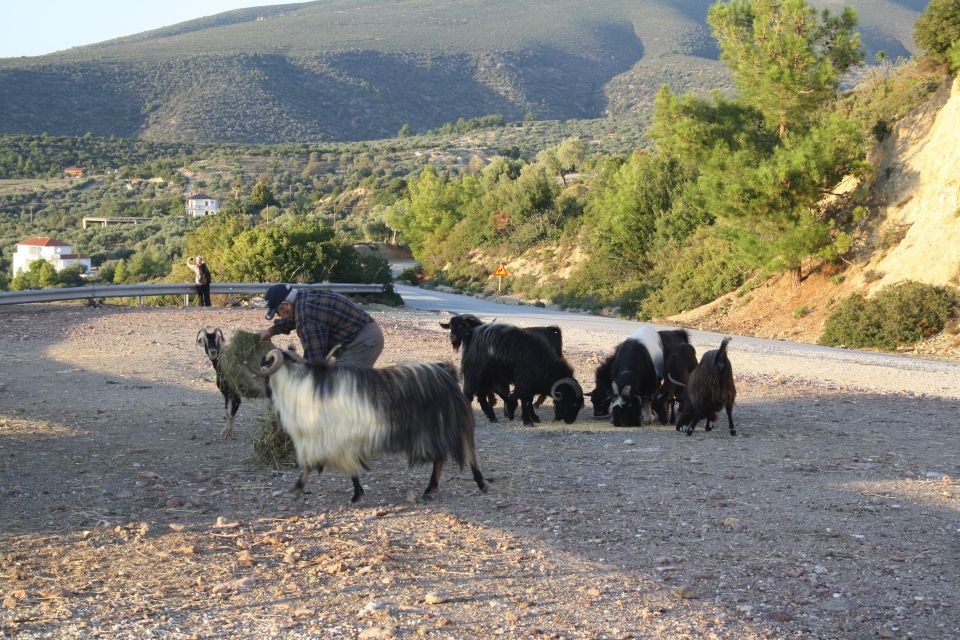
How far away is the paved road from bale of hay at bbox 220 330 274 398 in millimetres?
10554

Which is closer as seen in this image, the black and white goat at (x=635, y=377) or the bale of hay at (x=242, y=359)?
the bale of hay at (x=242, y=359)

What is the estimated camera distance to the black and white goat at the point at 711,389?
39.5 feet

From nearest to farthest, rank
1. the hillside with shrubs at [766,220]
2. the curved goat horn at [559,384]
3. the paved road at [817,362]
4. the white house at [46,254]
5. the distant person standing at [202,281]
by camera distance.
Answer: the curved goat horn at [559,384] → the paved road at [817,362] → the distant person standing at [202,281] → the hillside with shrubs at [766,220] → the white house at [46,254]

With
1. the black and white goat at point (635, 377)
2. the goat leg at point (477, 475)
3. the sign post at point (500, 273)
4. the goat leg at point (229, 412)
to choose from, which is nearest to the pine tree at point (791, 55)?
the sign post at point (500, 273)

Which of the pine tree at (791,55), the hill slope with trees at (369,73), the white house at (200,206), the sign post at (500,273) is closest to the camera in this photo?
the pine tree at (791,55)

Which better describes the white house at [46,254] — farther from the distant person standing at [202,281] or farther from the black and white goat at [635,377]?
the black and white goat at [635,377]

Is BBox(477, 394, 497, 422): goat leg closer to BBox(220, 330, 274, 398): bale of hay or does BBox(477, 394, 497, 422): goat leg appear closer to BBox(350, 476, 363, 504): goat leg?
BBox(220, 330, 274, 398): bale of hay

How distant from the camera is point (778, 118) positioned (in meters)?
34.2

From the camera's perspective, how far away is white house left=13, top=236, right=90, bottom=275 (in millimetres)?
52969

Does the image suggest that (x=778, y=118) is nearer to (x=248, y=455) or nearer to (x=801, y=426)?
(x=801, y=426)

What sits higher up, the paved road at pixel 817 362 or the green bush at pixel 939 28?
the green bush at pixel 939 28

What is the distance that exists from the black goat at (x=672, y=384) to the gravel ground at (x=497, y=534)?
46 cm

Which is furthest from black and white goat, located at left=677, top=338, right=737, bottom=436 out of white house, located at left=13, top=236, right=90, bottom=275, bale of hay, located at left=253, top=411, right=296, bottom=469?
white house, located at left=13, top=236, right=90, bottom=275

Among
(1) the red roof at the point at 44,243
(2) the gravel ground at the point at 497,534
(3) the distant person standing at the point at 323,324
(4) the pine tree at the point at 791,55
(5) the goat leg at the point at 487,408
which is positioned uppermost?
(4) the pine tree at the point at 791,55
